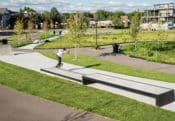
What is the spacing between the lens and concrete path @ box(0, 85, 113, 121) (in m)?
10.6

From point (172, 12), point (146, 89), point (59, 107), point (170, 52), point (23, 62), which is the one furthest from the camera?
point (172, 12)

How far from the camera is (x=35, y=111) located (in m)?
11.3

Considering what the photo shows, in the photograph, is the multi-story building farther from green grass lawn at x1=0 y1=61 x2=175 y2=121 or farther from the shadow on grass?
the shadow on grass

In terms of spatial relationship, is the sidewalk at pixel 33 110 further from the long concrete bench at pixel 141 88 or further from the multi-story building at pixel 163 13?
the multi-story building at pixel 163 13

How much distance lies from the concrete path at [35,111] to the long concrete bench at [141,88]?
2695 mm

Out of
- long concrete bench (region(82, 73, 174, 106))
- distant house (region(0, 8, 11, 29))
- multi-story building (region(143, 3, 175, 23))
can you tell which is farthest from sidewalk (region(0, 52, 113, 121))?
multi-story building (region(143, 3, 175, 23))

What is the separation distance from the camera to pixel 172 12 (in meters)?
134

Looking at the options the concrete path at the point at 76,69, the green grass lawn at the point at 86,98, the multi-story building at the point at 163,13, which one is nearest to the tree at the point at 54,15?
the multi-story building at the point at 163,13

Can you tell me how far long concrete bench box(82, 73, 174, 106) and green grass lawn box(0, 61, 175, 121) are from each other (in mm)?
583

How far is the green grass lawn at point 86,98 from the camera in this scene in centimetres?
1078

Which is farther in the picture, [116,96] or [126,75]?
[126,75]

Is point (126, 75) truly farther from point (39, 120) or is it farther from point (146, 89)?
point (39, 120)

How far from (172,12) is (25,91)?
4960 inches

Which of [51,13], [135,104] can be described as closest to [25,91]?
[135,104]
